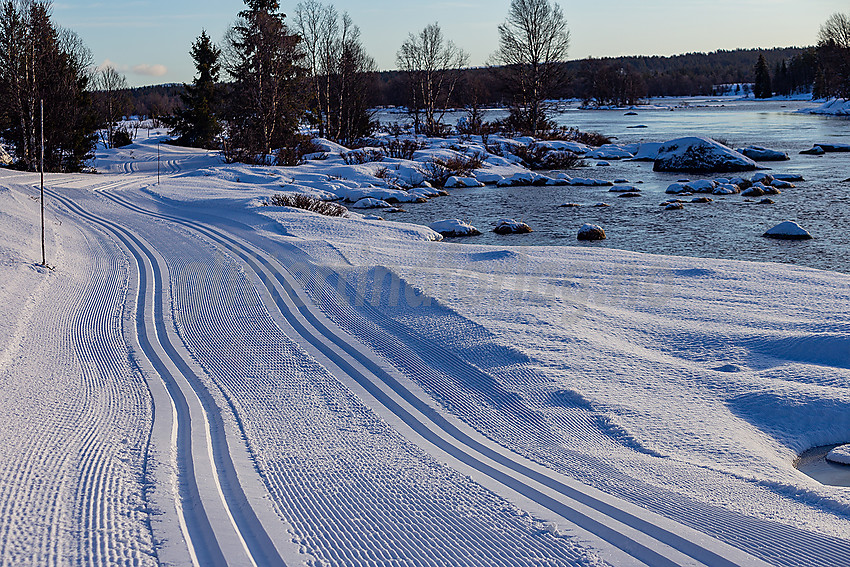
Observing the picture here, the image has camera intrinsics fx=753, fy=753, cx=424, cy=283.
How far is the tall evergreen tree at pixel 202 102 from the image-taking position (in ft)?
142

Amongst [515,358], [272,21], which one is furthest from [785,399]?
[272,21]

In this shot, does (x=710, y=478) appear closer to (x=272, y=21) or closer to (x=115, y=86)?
(x=272, y=21)

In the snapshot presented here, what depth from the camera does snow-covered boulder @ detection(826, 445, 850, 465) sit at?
227 inches

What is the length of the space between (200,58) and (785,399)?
140 feet

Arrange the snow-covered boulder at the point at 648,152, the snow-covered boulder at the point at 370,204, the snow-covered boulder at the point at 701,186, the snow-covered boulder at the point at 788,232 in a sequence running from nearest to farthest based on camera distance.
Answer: the snow-covered boulder at the point at 788,232
the snow-covered boulder at the point at 370,204
the snow-covered boulder at the point at 701,186
the snow-covered boulder at the point at 648,152

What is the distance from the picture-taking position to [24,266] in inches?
423

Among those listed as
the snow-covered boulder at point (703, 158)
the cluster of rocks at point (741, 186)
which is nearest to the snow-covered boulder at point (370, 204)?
the cluster of rocks at point (741, 186)

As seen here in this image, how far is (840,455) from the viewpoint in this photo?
5809mm

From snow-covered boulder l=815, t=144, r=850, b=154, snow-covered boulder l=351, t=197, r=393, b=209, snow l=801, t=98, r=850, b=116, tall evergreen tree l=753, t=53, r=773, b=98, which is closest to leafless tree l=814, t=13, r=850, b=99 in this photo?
snow l=801, t=98, r=850, b=116

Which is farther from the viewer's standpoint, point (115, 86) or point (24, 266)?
point (115, 86)

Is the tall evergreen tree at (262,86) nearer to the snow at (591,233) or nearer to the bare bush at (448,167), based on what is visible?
the bare bush at (448,167)

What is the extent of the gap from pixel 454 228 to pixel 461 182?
39.1ft

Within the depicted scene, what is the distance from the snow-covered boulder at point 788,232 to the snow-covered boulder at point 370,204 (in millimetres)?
11434

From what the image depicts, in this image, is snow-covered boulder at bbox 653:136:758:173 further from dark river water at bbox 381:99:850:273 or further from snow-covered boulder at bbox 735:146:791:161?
snow-covered boulder at bbox 735:146:791:161
